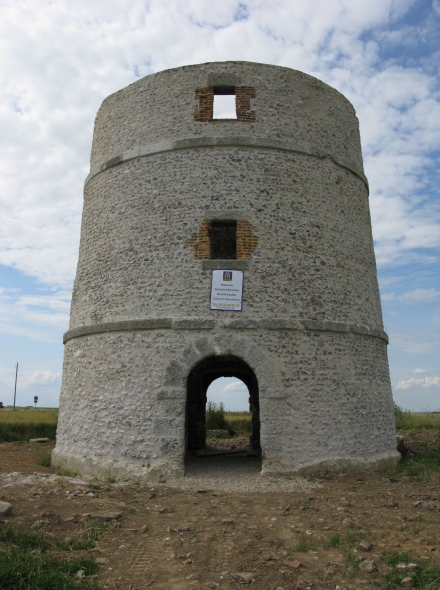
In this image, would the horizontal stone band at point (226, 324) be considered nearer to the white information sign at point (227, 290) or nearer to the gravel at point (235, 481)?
the white information sign at point (227, 290)

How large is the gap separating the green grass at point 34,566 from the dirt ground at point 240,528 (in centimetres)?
22

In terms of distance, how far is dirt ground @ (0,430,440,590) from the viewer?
15.2ft

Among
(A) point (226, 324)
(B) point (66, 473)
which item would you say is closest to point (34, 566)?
(A) point (226, 324)

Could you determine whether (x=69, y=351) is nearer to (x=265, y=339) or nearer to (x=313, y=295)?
(x=265, y=339)

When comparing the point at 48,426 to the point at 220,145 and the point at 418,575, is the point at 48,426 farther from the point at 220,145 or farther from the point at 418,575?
the point at 418,575

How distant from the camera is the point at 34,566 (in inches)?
170

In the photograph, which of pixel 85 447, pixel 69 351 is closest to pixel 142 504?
pixel 85 447

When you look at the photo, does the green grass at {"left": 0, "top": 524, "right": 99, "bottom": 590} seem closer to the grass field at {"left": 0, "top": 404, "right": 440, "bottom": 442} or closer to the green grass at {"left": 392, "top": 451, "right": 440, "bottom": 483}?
the green grass at {"left": 392, "top": 451, "right": 440, "bottom": 483}

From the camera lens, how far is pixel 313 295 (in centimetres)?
966

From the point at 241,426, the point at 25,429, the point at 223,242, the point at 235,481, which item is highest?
the point at 223,242

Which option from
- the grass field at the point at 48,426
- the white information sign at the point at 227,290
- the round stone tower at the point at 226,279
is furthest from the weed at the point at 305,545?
the grass field at the point at 48,426

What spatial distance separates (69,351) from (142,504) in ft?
14.9

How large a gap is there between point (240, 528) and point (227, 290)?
4412 mm

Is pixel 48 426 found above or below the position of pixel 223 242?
below
